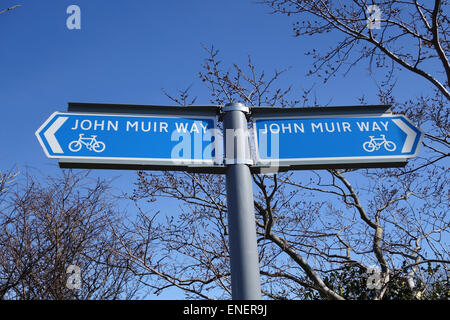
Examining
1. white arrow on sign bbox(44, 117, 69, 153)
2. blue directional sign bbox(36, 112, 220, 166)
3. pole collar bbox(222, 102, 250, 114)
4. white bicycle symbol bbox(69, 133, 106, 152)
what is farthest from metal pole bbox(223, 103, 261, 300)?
white arrow on sign bbox(44, 117, 69, 153)

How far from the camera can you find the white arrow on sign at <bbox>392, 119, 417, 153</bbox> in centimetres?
233

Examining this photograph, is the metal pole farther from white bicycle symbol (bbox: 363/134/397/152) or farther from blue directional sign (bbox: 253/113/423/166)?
white bicycle symbol (bbox: 363/134/397/152)

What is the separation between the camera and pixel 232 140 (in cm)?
216

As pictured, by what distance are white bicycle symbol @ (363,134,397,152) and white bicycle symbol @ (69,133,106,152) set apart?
1418 millimetres

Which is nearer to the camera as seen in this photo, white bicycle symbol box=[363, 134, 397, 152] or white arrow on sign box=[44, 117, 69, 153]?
white arrow on sign box=[44, 117, 69, 153]

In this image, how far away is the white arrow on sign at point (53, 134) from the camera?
6.88 feet

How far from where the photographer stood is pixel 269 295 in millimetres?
7504

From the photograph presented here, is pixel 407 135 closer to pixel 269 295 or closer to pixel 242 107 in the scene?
pixel 242 107

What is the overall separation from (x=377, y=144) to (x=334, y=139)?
0.23m

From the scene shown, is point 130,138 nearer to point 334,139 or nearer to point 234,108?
point 234,108
